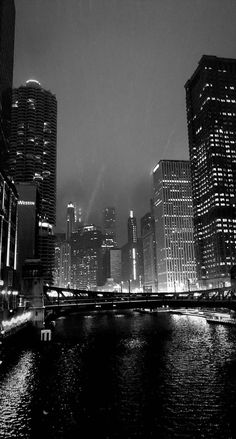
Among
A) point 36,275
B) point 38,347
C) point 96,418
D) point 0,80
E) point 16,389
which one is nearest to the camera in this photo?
point 96,418

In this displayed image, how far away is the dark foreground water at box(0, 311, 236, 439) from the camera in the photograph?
104ft

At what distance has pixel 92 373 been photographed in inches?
2062

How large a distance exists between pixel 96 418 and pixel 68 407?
455 cm

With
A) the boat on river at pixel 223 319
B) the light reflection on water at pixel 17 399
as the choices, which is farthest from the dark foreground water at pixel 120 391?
the boat on river at pixel 223 319

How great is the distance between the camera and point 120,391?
42594 millimetres

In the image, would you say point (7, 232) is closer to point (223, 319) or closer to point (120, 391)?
point (223, 319)

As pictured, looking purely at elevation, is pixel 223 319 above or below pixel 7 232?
below

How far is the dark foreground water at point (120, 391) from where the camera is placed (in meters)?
31.6

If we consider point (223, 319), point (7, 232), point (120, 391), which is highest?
point (7, 232)

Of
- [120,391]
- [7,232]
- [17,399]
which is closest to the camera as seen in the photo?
[17,399]

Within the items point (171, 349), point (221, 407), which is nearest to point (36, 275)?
point (171, 349)

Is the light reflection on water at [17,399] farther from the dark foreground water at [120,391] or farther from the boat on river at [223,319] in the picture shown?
the boat on river at [223,319]

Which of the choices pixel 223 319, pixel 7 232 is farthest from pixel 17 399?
pixel 223 319

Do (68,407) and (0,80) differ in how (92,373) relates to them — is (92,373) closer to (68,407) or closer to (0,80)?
(68,407)
